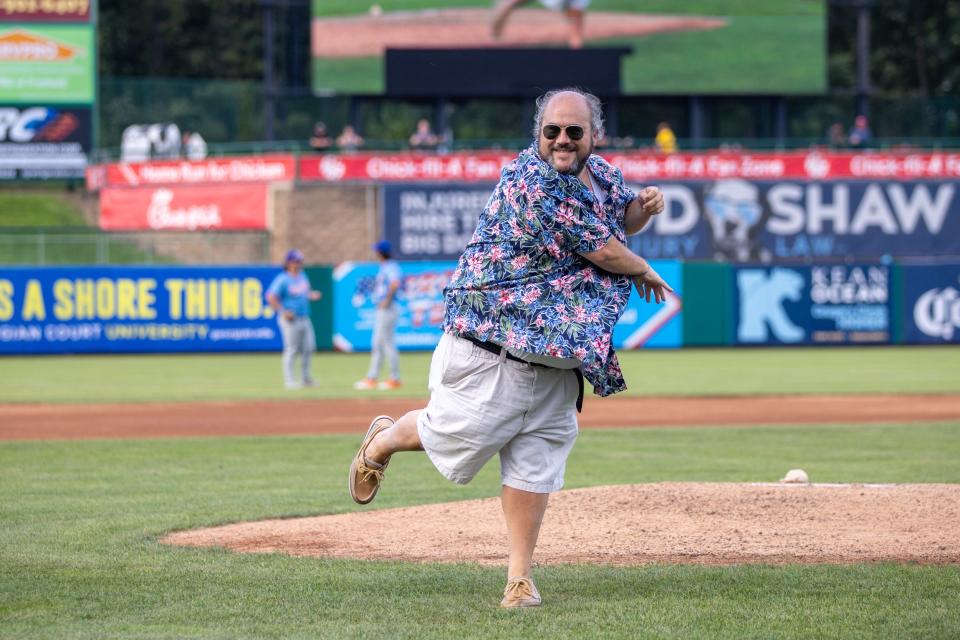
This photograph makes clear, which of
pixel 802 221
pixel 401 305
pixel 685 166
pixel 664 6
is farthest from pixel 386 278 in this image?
pixel 664 6

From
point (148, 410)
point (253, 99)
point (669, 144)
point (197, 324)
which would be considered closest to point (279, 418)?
point (148, 410)

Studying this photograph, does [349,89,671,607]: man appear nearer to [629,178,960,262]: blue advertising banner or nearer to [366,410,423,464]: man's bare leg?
[366,410,423,464]: man's bare leg

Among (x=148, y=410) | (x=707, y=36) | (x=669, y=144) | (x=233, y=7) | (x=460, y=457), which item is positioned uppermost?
(x=233, y=7)

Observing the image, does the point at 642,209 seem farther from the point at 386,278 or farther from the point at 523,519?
the point at 386,278

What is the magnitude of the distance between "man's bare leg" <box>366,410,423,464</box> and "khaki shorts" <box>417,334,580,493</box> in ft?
0.34

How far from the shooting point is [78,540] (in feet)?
23.0

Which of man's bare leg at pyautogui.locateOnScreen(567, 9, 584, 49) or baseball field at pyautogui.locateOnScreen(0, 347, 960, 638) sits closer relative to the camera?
baseball field at pyautogui.locateOnScreen(0, 347, 960, 638)

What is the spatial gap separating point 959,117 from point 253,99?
20.8 metres

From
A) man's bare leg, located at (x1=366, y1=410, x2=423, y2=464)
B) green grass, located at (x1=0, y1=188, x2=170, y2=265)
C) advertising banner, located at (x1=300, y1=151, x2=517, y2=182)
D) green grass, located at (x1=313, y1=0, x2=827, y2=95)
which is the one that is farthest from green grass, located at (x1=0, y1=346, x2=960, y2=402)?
green grass, located at (x1=313, y1=0, x2=827, y2=95)

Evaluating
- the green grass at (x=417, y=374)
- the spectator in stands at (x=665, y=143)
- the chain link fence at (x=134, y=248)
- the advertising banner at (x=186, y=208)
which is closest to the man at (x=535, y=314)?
Result: the green grass at (x=417, y=374)

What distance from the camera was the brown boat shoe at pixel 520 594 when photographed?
5348 mm

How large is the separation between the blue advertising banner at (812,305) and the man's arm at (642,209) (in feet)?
73.2

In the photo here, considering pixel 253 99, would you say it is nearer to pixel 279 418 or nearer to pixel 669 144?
pixel 669 144

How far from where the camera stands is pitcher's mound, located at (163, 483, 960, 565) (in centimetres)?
660
